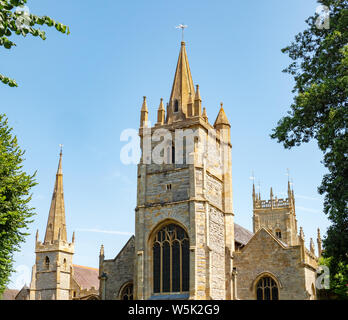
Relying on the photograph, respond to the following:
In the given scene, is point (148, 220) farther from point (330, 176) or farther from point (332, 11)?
point (332, 11)

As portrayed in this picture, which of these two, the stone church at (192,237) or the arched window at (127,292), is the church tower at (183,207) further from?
the arched window at (127,292)

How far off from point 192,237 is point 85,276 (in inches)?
1408

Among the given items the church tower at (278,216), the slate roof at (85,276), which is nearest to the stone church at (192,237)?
the slate roof at (85,276)

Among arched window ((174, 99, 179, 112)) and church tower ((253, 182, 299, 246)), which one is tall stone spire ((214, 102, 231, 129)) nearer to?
arched window ((174, 99, 179, 112))

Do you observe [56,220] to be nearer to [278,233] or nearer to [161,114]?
[161,114]

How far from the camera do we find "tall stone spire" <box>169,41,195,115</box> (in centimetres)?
3500

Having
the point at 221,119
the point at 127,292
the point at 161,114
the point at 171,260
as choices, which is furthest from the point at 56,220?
the point at 171,260

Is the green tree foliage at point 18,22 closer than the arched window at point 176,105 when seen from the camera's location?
Yes

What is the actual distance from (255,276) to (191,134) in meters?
10.6

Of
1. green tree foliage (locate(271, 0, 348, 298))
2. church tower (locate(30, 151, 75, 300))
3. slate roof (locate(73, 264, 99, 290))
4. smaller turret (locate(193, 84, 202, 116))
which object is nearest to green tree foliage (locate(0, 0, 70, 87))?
green tree foliage (locate(271, 0, 348, 298))

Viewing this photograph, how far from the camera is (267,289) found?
3038cm

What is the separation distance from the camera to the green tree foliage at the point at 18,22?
876cm

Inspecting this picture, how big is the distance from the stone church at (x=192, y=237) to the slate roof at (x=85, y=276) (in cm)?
2552
